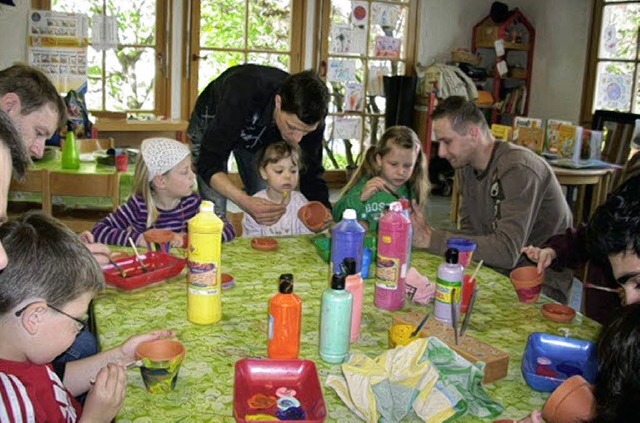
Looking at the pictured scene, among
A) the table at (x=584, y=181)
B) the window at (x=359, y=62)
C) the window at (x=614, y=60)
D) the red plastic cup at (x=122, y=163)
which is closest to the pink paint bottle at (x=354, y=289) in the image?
the red plastic cup at (x=122, y=163)

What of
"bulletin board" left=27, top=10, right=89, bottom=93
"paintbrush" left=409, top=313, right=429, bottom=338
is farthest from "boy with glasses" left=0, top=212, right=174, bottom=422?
"bulletin board" left=27, top=10, right=89, bottom=93

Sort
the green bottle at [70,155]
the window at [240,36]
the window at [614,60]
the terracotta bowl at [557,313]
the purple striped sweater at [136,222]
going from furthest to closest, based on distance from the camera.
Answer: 1. the window at [614,60]
2. the window at [240,36]
3. the green bottle at [70,155]
4. the purple striped sweater at [136,222]
5. the terracotta bowl at [557,313]

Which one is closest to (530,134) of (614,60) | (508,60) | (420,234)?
(614,60)

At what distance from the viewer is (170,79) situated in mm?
5789

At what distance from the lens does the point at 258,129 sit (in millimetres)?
2984

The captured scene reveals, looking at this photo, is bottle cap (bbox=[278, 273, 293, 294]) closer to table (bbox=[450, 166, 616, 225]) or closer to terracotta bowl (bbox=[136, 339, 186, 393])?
terracotta bowl (bbox=[136, 339, 186, 393])

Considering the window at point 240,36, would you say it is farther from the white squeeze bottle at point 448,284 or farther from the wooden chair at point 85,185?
the white squeeze bottle at point 448,284

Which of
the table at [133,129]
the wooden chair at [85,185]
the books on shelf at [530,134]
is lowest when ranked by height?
the wooden chair at [85,185]

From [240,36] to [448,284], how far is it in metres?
4.72

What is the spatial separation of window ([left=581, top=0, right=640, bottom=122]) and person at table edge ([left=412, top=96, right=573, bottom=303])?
3.96 m

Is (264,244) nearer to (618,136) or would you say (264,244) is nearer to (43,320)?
(43,320)

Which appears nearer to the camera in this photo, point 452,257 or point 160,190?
point 452,257

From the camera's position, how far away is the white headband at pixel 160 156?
257cm

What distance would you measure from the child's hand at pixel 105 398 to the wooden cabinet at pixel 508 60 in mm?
6023
